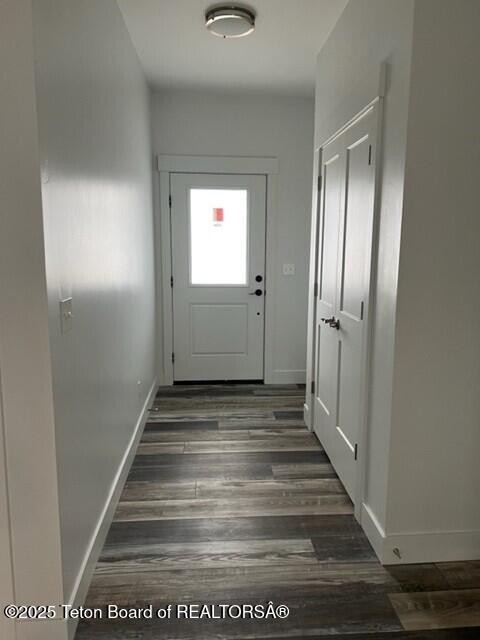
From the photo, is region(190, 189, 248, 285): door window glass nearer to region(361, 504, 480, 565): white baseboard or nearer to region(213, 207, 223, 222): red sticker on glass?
region(213, 207, 223, 222): red sticker on glass

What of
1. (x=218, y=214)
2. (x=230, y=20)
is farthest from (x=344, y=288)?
(x=218, y=214)

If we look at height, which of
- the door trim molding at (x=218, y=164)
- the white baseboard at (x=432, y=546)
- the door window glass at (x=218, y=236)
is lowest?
the white baseboard at (x=432, y=546)

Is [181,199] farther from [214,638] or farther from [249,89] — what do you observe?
[214,638]

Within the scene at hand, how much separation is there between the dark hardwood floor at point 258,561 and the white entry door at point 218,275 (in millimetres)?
1461

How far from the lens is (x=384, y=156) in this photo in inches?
75.1

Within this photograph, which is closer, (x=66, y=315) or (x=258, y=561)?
(x=66, y=315)

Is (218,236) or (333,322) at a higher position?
(218,236)

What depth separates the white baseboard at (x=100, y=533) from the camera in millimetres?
1624

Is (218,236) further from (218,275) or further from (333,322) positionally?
(333,322)

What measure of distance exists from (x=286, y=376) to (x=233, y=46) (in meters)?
2.94

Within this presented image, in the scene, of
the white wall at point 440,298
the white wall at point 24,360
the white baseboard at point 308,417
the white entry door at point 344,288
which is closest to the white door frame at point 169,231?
the white baseboard at point 308,417

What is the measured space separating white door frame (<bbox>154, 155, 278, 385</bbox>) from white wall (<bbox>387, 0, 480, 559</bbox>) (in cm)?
256

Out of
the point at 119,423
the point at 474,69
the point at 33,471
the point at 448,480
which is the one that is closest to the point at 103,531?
the point at 119,423

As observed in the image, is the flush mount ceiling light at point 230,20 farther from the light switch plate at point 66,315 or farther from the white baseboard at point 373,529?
the white baseboard at point 373,529
